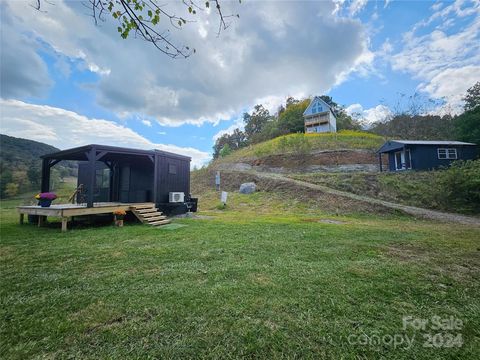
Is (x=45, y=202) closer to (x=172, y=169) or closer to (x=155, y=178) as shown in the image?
(x=155, y=178)

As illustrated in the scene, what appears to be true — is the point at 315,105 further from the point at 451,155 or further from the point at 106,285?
the point at 106,285

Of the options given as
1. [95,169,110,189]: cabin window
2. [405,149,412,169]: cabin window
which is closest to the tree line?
[405,149,412,169]: cabin window

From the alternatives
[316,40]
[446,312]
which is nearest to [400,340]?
[446,312]

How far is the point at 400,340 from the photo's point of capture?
6.14 ft

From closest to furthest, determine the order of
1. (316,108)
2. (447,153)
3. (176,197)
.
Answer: (176,197), (447,153), (316,108)

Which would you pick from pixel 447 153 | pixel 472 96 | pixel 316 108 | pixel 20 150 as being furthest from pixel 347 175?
pixel 20 150

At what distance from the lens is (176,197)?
9.73 meters

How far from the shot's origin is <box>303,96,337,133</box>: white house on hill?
27578mm

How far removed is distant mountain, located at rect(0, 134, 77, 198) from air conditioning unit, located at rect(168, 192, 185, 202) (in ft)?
72.6

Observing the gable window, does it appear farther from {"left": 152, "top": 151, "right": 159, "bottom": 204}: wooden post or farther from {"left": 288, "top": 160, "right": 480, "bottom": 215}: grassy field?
{"left": 152, "top": 151, "right": 159, "bottom": 204}: wooden post

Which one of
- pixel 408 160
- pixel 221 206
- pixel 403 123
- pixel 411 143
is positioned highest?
pixel 403 123

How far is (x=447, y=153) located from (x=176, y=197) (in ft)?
65.2

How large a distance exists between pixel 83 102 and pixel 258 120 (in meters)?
31.0

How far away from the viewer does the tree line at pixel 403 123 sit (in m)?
18.1
